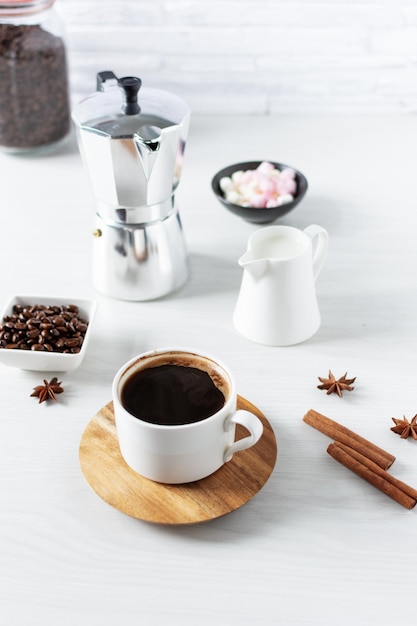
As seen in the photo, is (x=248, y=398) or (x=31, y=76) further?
(x=31, y=76)

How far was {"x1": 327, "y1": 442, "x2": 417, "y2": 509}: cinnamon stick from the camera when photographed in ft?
2.43

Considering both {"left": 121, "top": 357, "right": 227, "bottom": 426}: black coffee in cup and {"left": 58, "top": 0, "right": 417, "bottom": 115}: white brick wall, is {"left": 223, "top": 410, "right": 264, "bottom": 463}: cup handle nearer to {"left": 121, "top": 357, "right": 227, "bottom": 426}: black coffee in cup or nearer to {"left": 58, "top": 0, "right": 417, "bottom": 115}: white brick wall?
{"left": 121, "top": 357, "right": 227, "bottom": 426}: black coffee in cup

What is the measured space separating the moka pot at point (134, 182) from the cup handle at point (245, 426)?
1.08 feet

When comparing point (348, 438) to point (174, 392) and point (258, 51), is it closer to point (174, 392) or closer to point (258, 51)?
point (174, 392)

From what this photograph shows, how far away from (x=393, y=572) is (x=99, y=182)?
1.80 ft

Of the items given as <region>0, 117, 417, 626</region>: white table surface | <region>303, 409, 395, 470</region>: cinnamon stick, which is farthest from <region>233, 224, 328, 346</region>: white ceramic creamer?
<region>303, 409, 395, 470</region>: cinnamon stick

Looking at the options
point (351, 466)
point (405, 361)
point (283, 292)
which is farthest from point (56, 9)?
point (351, 466)

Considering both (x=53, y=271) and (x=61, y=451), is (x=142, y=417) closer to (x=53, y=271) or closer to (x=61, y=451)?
(x=61, y=451)

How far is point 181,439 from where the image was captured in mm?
696

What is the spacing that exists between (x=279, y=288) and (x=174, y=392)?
217 millimetres

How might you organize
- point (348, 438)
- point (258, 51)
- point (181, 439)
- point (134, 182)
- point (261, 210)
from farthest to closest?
point (258, 51) < point (261, 210) < point (134, 182) < point (348, 438) < point (181, 439)

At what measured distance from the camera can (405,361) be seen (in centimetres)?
92

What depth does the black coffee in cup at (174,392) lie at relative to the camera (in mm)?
716

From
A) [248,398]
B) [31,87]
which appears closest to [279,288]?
[248,398]
